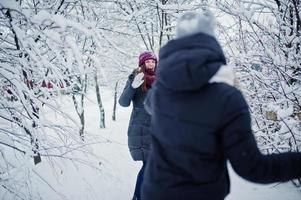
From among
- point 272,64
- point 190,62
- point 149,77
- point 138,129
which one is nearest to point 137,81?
point 149,77

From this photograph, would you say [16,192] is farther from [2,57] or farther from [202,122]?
[202,122]

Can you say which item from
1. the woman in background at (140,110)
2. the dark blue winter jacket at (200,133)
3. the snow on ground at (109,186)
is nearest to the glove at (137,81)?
the woman in background at (140,110)

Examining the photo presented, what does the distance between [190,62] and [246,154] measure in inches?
19.1

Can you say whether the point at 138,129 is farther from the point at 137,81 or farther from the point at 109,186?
the point at 109,186

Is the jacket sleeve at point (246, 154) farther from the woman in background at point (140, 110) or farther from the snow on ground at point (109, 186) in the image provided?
the woman in background at point (140, 110)

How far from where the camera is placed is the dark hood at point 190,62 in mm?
1415

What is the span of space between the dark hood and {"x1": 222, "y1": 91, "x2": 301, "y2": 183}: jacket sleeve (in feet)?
0.55

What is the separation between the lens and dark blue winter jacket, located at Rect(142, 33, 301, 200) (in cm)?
141

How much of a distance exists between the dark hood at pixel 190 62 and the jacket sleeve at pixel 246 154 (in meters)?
0.17

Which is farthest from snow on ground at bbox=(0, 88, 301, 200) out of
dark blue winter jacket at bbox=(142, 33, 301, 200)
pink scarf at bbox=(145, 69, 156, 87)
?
dark blue winter jacket at bbox=(142, 33, 301, 200)

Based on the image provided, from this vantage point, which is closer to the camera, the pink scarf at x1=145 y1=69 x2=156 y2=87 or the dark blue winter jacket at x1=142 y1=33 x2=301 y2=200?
the dark blue winter jacket at x1=142 y1=33 x2=301 y2=200

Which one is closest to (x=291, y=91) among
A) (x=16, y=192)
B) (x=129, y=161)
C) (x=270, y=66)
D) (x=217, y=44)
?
(x=270, y=66)

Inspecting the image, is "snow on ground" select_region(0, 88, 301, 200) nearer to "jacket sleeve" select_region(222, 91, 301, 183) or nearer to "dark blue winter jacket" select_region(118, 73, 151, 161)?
"dark blue winter jacket" select_region(118, 73, 151, 161)

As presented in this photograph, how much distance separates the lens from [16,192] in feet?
8.63
